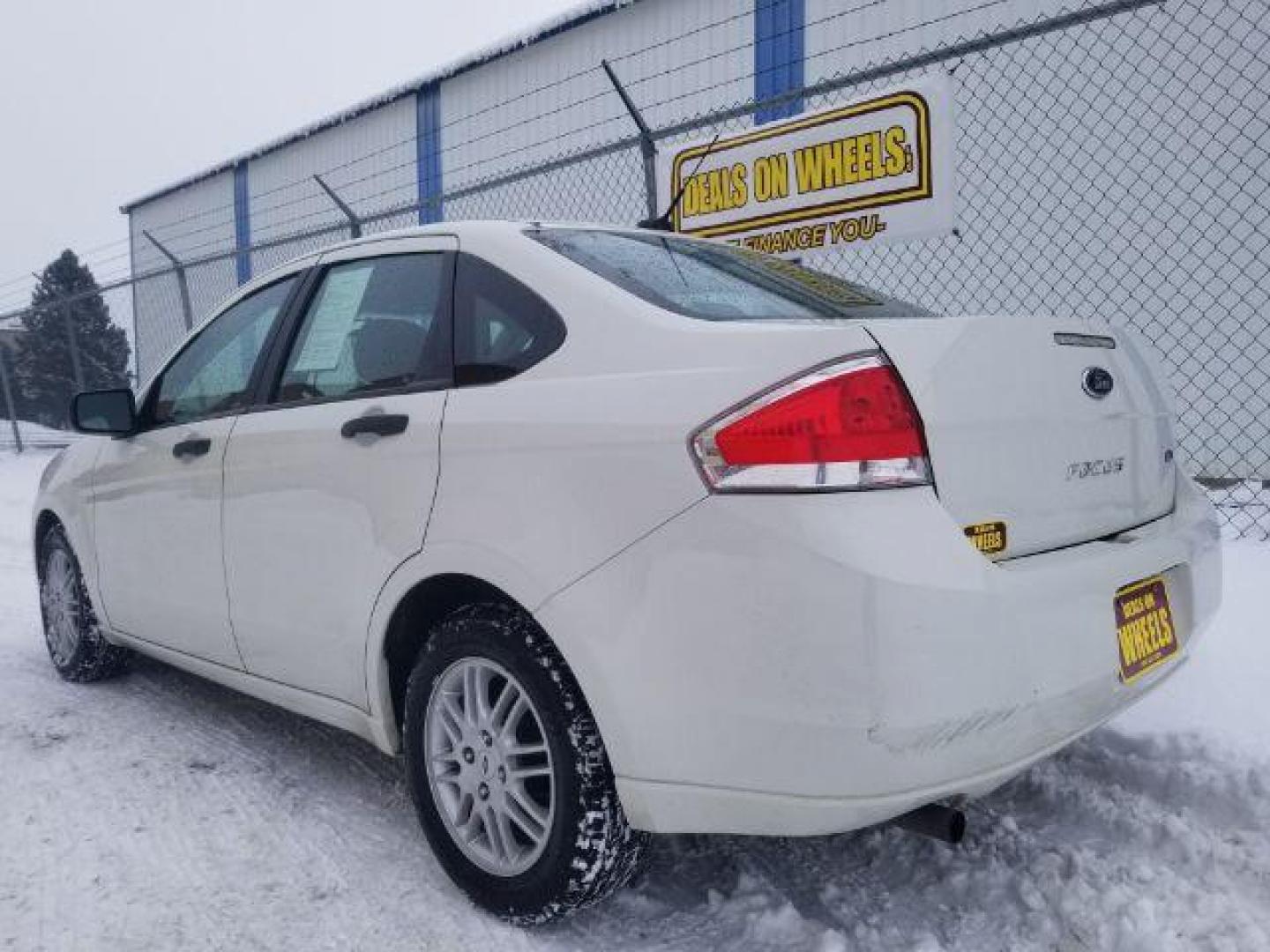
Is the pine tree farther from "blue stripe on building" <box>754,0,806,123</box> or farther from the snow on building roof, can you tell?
"blue stripe on building" <box>754,0,806,123</box>

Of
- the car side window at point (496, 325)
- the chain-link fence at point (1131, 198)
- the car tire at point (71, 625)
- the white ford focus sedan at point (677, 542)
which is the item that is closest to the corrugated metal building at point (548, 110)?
the chain-link fence at point (1131, 198)

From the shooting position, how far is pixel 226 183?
1700 centimetres

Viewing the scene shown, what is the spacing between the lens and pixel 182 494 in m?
3.04

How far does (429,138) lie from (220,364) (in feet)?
35.0

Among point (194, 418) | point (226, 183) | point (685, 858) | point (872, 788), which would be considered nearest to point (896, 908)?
point (685, 858)

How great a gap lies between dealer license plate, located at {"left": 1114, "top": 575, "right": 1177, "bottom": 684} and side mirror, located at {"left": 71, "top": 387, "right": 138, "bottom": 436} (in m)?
3.10

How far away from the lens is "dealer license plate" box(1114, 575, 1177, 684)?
1.95m

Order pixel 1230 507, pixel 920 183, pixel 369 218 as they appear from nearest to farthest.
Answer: pixel 920 183 < pixel 1230 507 < pixel 369 218

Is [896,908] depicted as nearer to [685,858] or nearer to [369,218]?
[685,858]

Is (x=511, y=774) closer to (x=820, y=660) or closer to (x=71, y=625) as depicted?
(x=820, y=660)

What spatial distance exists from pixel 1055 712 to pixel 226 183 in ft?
59.2

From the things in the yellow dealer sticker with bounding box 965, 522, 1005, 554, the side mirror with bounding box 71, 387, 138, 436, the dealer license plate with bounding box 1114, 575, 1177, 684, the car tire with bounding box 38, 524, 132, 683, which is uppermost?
the side mirror with bounding box 71, 387, 138, 436

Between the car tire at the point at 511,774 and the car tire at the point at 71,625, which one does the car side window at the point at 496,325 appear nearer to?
the car tire at the point at 511,774

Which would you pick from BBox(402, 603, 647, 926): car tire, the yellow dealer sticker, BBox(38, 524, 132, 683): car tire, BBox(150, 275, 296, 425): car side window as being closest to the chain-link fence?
BBox(150, 275, 296, 425): car side window
